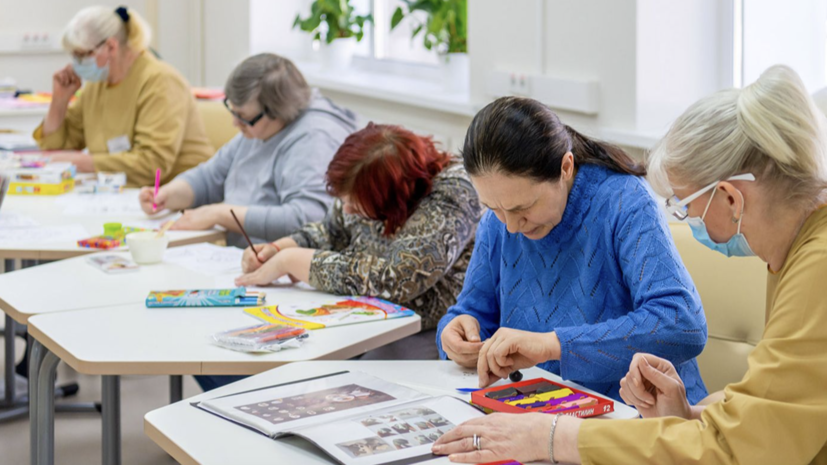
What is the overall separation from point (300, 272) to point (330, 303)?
0.19 m

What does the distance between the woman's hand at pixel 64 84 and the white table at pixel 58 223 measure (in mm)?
839

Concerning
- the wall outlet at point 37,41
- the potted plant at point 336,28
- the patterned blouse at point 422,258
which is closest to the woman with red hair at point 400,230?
the patterned blouse at point 422,258

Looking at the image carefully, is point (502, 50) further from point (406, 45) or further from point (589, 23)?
point (406, 45)

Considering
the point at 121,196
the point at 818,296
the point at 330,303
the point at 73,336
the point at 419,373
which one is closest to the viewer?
the point at 818,296

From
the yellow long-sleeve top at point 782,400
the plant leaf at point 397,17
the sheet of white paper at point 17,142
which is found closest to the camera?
the yellow long-sleeve top at point 782,400

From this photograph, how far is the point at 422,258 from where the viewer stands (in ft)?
7.36

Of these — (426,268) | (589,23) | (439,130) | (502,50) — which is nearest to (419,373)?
(426,268)

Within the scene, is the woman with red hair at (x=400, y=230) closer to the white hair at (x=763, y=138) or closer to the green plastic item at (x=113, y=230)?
the green plastic item at (x=113, y=230)

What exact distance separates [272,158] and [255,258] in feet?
2.77

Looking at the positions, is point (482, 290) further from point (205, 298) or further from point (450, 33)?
point (450, 33)

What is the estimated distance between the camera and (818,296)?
46.8 inches

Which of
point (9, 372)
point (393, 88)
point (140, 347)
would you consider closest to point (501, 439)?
point (140, 347)

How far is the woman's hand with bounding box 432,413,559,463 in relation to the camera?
→ 4.44ft

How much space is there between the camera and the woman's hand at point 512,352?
5.33 ft
